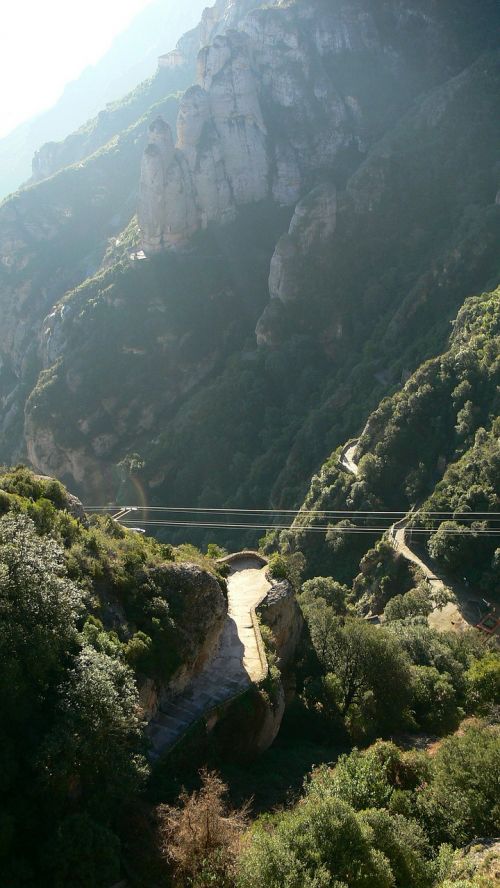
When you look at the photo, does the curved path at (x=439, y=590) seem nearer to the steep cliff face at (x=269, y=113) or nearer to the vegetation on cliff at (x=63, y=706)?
the vegetation on cliff at (x=63, y=706)

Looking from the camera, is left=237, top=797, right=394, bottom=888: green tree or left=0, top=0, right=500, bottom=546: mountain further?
left=0, top=0, right=500, bottom=546: mountain

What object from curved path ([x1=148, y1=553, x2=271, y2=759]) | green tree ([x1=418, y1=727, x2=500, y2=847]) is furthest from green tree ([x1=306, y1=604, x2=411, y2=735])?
green tree ([x1=418, y1=727, x2=500, y2=847])

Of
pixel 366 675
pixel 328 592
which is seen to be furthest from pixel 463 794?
pixel 328 592

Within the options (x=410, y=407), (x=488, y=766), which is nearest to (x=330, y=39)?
(x=410, y=407)

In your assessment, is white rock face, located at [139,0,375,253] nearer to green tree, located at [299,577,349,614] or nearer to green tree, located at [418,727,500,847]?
green tree, located at [299,577,349,614]

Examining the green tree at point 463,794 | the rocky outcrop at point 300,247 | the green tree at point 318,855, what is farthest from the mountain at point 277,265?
the green tree at point 318,855

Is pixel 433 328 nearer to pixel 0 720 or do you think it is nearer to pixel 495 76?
pixel 495 76

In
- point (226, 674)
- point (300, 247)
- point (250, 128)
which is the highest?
point (250, 128)

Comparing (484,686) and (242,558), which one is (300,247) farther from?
(484,686)

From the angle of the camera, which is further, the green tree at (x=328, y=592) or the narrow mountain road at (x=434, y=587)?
the green tree at (x=328, y=592)
